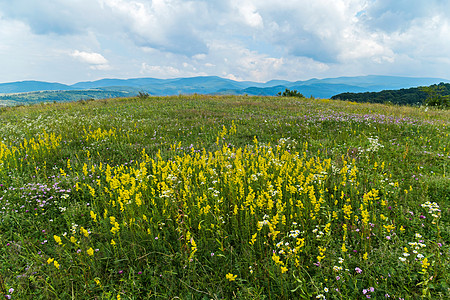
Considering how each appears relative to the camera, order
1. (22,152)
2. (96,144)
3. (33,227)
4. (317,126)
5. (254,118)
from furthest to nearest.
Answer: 1. (254,118)
2. (317,126)
3. (96,144)
4. (22,152)
5. (33,227)

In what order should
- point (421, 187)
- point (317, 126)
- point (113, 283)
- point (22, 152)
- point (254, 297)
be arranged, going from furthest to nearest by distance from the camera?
point (317, 126) < point (22, 152) < point (421, 187) < point (113, 283) < point (254, 297)

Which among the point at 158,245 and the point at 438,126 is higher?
the point at 438,126

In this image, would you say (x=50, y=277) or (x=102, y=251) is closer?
(x=50, y=277)

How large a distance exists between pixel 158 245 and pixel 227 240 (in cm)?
103

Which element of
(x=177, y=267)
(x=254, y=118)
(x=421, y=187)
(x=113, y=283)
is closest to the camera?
(x=113, y=283)

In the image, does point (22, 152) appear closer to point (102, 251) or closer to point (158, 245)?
point (102, 251)

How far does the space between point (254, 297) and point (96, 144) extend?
748cm

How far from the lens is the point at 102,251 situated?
3.16 meters

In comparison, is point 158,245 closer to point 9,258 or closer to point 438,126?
point 9,258

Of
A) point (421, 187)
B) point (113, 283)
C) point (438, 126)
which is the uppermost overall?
point (438, 126)

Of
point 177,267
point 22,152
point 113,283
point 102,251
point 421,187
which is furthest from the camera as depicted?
point 22,152

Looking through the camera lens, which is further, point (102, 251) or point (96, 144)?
point (96, 144)

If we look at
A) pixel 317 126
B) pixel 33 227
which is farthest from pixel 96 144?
pixel 317 126

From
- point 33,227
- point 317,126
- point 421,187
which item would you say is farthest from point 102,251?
point 317,126
